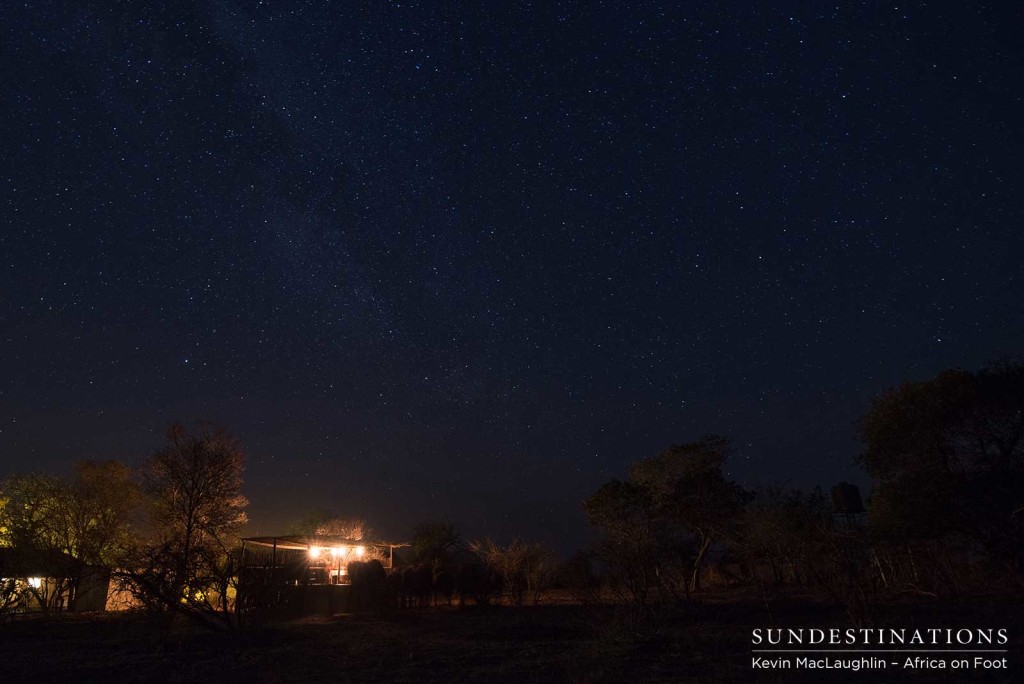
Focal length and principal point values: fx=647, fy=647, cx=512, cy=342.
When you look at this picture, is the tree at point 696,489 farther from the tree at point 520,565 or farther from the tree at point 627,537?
the tree at point 520,565

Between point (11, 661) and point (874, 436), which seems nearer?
point (11, 661)

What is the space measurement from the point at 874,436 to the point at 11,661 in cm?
2318

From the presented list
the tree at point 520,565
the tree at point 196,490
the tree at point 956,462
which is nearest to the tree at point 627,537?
the tree at point 520,565

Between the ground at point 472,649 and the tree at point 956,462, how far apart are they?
2.67m

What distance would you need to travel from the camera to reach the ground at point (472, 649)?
903 cm

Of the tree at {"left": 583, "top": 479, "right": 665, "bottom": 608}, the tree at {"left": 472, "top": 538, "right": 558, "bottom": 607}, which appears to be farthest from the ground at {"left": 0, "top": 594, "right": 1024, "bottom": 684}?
the tree at {"left": 472, "top": 538, "right": 558, "bottom": 607}

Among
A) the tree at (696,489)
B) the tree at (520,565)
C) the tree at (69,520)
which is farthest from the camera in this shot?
the tree at (696,489)

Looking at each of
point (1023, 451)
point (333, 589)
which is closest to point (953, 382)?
point (1023, 451)

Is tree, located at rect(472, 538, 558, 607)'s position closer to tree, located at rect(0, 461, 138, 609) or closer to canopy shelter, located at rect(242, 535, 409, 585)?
canopy shelter, located at rect(242, 535, 409, 585)

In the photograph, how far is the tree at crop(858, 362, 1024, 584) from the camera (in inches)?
749

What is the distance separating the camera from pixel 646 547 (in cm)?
1858

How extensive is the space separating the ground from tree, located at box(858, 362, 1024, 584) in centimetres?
267

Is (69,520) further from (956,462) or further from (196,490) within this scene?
(956,462)

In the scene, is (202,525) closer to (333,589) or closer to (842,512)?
(333,589)
